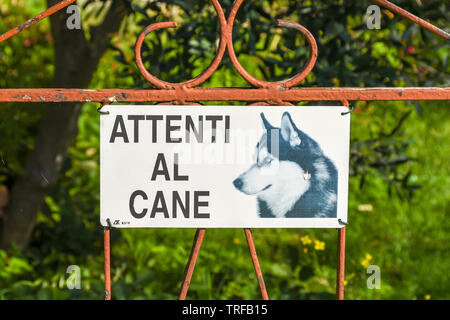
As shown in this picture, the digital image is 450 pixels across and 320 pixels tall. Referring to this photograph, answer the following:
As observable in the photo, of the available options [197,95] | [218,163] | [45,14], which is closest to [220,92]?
[197,95]

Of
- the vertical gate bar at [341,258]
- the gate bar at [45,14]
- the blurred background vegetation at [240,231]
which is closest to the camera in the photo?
the gate bar at [45,14]

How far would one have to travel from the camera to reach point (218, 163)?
1.24 m

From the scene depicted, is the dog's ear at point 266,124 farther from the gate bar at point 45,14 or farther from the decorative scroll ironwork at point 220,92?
the gate bar at point 45,14

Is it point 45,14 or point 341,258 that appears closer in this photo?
point 45,14

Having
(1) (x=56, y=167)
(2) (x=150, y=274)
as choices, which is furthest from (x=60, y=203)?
(2) (x=150, y=274)

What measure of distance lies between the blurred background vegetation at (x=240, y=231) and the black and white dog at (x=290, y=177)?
71cm

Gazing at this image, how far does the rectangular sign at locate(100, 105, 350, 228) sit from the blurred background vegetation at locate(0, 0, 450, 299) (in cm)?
69

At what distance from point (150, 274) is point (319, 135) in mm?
1393

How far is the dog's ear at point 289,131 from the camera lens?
1233 mm

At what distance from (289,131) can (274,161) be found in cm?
8

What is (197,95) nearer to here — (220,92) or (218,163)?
(220,92)

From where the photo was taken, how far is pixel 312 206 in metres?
1.26

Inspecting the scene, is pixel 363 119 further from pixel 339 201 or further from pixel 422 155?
pixel 339 201

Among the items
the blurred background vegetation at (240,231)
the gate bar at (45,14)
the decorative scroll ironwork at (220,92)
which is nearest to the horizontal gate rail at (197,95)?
the decorative scroll ironwork at (220,92)
